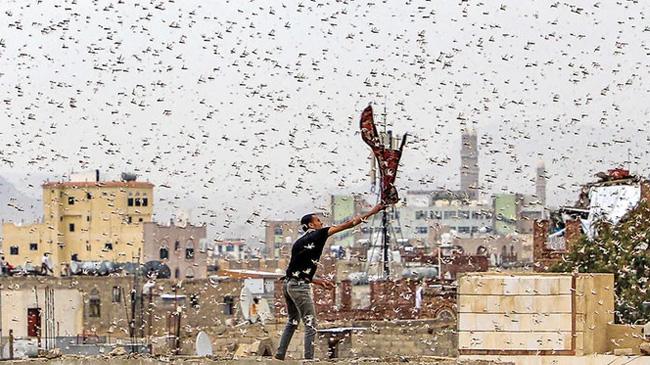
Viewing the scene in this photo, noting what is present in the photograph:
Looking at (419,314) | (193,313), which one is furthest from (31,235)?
(419,314)

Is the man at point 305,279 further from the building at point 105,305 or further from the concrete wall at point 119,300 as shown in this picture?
the concrete wall at point 119,300

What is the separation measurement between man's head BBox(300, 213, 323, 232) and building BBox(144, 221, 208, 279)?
293 feet

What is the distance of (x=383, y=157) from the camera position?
59.4 feet

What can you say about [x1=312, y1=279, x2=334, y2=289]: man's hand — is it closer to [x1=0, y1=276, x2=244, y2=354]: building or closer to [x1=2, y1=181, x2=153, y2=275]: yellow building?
[x1=0, y1=276, x2=244, y2=354]: building

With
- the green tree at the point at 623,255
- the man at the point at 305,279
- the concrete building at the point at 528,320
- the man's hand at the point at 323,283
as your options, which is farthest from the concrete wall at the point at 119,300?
the man at the point at 305,279

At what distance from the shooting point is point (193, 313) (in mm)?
67625

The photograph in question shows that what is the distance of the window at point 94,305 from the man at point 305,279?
48.8m

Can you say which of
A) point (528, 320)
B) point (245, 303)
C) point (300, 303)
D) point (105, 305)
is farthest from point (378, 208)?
point (105, 305)

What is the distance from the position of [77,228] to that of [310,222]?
10241 centimetres

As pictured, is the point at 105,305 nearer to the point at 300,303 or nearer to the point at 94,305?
the point at 94,305

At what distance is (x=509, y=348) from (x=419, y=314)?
29.6 meters

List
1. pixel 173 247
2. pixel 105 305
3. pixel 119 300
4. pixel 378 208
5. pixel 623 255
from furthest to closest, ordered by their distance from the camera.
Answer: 1. pixel 173 247
2. pixel 119 300
3. pixel 105 305
4. pixel 623 255
5. pixel 378 208

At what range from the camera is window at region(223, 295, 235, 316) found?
6675 centimetres

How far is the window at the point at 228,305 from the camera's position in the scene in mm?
66750
